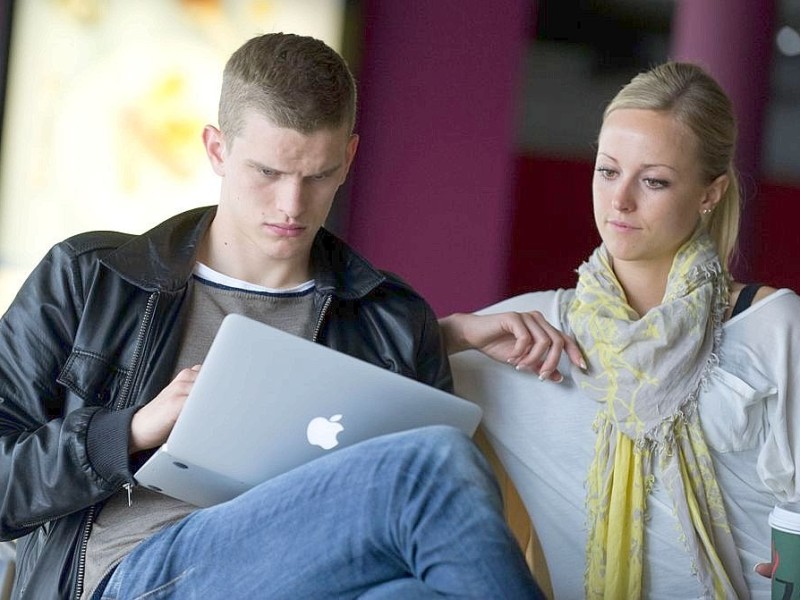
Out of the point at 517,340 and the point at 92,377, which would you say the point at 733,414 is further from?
the point at 92,377

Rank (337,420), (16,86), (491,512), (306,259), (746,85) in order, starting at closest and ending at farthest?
(491,512) < (337,420) < (306,259) < (746,85) < (16,86)

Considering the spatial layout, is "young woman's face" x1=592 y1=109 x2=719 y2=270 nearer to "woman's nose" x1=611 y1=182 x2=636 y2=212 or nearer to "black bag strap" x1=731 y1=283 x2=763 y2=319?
"woman's nose" x1=611 y1=182 x2=636 y2=212

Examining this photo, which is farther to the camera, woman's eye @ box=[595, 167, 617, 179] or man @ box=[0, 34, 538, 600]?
woman's eye @ box=[595, 167, 617, 179]

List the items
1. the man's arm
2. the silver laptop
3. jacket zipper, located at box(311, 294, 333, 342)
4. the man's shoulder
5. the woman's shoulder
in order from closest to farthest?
1. the silver laptop
2. the man's arm
3. the man's shoulder
4. jacket zipper, located at box(311, 294, 333, 342)
5. the woman's shoulder

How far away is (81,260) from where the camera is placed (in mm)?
1799

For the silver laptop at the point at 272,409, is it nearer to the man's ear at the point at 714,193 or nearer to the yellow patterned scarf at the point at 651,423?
the yellow patterned scarf at the point at 651,423

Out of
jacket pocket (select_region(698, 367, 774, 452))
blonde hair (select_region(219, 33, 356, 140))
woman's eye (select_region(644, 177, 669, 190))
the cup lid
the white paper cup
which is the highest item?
blonde hair (select_region(219, 33, 356, 140))

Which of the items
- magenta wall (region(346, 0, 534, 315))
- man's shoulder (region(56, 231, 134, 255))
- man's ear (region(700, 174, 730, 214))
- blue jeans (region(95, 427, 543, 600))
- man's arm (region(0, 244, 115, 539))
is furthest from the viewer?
magenta wall (region(346, 0, 534, 315))

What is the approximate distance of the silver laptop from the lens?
1.51 metres

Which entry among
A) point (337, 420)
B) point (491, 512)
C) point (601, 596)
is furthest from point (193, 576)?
point (601, 596)

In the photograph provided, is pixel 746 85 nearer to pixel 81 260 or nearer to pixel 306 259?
pixel 306 259

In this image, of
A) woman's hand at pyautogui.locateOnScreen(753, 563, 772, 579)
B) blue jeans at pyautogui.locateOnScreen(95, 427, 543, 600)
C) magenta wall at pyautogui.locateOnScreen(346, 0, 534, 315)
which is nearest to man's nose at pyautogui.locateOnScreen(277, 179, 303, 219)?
blue jeans at pyautogui.locateOnScreen(95, 427, 543, 600)

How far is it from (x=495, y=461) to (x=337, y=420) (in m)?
0.60

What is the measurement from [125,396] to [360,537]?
1.53 ft
